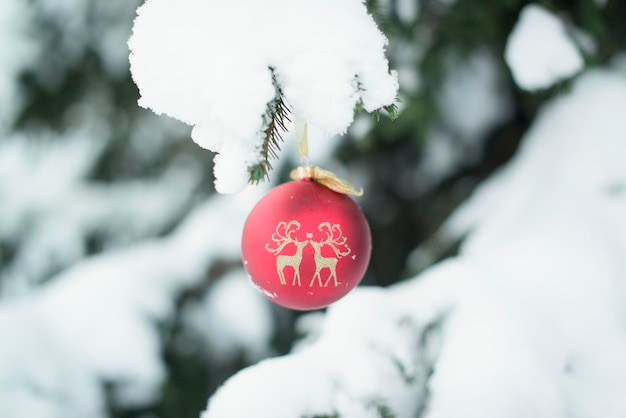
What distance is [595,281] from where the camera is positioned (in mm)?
1318

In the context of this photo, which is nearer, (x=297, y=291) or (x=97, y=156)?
(x=297, y=291)

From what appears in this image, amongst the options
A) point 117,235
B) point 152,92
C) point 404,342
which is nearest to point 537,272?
point 404,342

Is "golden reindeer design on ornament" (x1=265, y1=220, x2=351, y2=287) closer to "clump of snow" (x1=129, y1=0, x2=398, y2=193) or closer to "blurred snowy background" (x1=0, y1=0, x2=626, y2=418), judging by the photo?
"clump of snow" (x1=129, y1=0, x2=398, y2=193)

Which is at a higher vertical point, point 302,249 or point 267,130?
point 267,130

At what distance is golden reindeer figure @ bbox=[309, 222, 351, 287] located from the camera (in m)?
0.90

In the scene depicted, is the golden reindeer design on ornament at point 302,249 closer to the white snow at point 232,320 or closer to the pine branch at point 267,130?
the pine branch at point 267,130

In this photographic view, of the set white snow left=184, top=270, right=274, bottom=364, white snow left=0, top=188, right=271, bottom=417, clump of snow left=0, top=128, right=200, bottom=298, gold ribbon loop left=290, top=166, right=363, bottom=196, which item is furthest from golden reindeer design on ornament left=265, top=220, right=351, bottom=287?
clump of snow left=0, top=128, right=200, bottom=298

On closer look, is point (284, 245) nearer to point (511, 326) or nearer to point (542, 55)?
point (511, 326)

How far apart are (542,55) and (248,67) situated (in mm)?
936

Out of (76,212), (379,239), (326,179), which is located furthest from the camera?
(76,212)

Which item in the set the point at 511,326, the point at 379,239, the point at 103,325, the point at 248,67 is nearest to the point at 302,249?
the point at 248,67

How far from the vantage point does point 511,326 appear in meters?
1.22

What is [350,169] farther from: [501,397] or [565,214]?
[501,397]

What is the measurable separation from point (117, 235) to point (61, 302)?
117 centimetres
